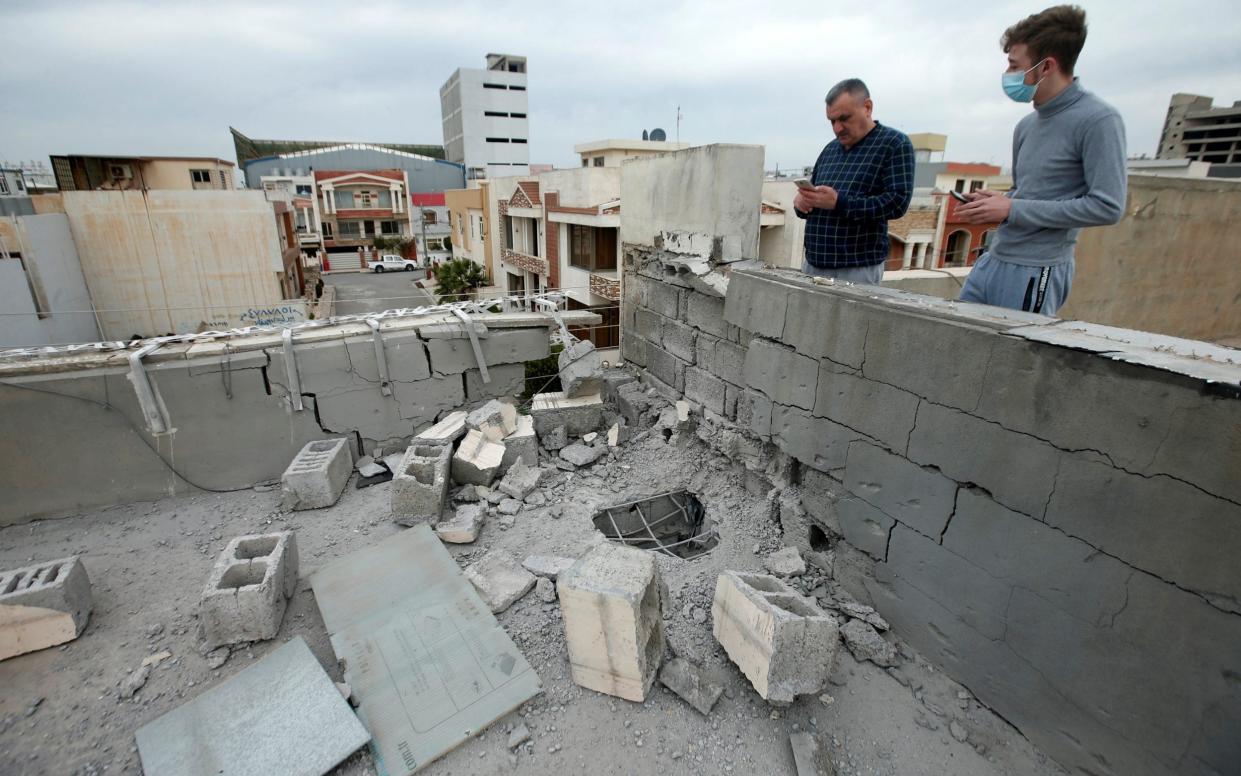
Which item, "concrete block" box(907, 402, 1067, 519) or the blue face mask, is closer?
"concrete block" box(907, 402, 1067, 519)

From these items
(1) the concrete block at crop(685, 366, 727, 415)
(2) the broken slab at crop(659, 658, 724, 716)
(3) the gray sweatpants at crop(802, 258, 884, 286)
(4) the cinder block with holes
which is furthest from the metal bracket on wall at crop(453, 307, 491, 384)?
(2) the broken slab at crop(659, 658, 724, 716)

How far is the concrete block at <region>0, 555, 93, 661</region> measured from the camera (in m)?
2.73

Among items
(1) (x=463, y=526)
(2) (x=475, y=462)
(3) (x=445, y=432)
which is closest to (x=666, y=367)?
(2) (x=475, y=462)

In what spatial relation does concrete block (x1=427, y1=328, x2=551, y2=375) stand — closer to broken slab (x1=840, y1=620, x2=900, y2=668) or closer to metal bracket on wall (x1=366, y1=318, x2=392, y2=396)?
metal bracket on wall (x1=366, y1=318, x2=392, y2=396)

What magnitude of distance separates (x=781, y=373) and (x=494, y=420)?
7.74ft

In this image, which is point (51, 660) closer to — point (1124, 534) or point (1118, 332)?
point (1124, 534)

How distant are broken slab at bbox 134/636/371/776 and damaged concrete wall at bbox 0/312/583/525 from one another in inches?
91.6

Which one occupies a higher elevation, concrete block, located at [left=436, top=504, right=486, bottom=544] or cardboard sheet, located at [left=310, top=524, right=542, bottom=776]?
concrete block, located at [left=436, top=504, right=486, bottom=544]

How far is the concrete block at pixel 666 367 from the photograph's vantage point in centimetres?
472

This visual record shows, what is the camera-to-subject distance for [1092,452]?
1.91m

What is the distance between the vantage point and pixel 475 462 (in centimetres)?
409

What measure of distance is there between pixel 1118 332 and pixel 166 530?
560 cm

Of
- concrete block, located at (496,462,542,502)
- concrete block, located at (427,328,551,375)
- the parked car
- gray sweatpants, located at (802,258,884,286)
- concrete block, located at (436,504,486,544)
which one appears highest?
gray sweatpants, located at (802,258,884,286)

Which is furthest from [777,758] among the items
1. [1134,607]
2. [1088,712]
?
[1134,607]
